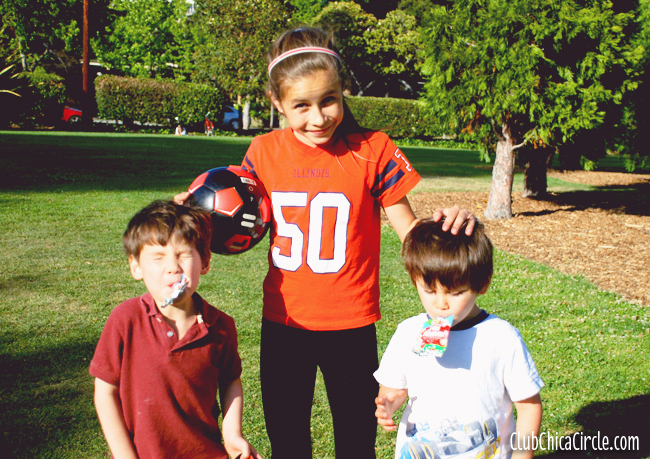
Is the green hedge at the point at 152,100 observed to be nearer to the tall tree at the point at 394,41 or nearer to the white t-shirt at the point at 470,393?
the tall tree at the point at 394,41

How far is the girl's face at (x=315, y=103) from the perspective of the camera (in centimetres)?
235

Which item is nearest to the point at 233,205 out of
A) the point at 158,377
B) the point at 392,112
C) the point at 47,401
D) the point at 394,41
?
the point at 158,377

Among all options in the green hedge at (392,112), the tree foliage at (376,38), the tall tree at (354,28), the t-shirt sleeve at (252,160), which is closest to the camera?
the t-shirt sleeve at (252,160)

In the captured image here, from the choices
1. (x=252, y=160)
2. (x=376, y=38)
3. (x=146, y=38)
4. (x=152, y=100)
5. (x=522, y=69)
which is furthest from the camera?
(x=146, y=38)

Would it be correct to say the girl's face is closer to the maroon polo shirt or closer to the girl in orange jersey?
the girl in orange jersey

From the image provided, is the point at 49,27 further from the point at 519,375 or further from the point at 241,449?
the point at 519,375

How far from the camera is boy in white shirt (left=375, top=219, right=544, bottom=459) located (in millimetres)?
1966

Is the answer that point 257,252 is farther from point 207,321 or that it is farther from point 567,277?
point 207,321

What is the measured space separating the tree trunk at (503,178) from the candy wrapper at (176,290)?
29.1 ft

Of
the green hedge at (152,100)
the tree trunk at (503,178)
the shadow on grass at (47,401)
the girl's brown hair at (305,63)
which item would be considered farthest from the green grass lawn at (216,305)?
the green hedge at (152,100)

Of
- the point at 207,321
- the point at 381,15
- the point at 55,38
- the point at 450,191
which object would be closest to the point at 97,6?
the point at 55,38

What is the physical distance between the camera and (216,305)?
547 cm

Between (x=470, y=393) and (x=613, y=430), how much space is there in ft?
7.36

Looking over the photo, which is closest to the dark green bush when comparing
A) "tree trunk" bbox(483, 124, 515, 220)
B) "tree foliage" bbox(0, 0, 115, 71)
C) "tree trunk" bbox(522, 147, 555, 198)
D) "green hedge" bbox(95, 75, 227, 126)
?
"green hedge" bbox(95, 75, 227, 126)
